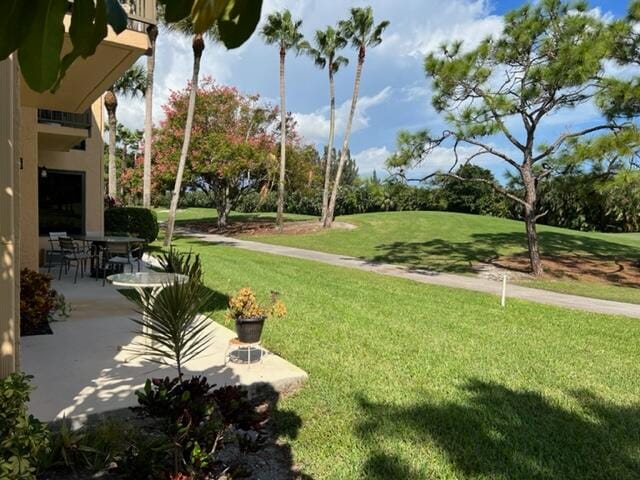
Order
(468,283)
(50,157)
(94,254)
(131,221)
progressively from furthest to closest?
(131,221)
(468,283)
(50,157)
(94,254)

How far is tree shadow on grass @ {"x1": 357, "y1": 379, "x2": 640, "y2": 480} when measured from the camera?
3.52 m

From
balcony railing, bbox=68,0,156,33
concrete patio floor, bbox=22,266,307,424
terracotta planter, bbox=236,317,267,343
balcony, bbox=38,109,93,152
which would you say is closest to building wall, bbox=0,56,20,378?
concrete patio floor, bbox=22,266,307,424

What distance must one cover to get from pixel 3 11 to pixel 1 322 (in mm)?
2867

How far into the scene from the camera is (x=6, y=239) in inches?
121

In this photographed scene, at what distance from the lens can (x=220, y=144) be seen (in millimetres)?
26406

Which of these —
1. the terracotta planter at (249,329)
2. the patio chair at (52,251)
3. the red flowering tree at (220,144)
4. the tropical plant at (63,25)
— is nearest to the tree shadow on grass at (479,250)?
the red flowering tree at (220,144)

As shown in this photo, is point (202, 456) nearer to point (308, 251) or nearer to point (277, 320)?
point (277, 320)

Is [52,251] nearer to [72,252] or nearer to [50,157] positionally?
[72,252]

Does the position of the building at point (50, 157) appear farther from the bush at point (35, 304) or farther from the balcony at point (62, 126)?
the bush at point (35, 304)

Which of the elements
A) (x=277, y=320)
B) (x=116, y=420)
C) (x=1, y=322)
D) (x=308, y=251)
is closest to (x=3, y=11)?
(x=1, y=322)

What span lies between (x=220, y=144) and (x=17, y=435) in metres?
25.0

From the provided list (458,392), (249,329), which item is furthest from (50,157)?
(458,392)

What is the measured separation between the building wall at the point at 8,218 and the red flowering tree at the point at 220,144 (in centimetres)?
2358

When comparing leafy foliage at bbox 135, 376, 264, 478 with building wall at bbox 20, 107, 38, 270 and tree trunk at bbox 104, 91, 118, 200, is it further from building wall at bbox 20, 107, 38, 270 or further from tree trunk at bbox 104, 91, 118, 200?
tree trunk at bbox 104, 91, 118, 200
